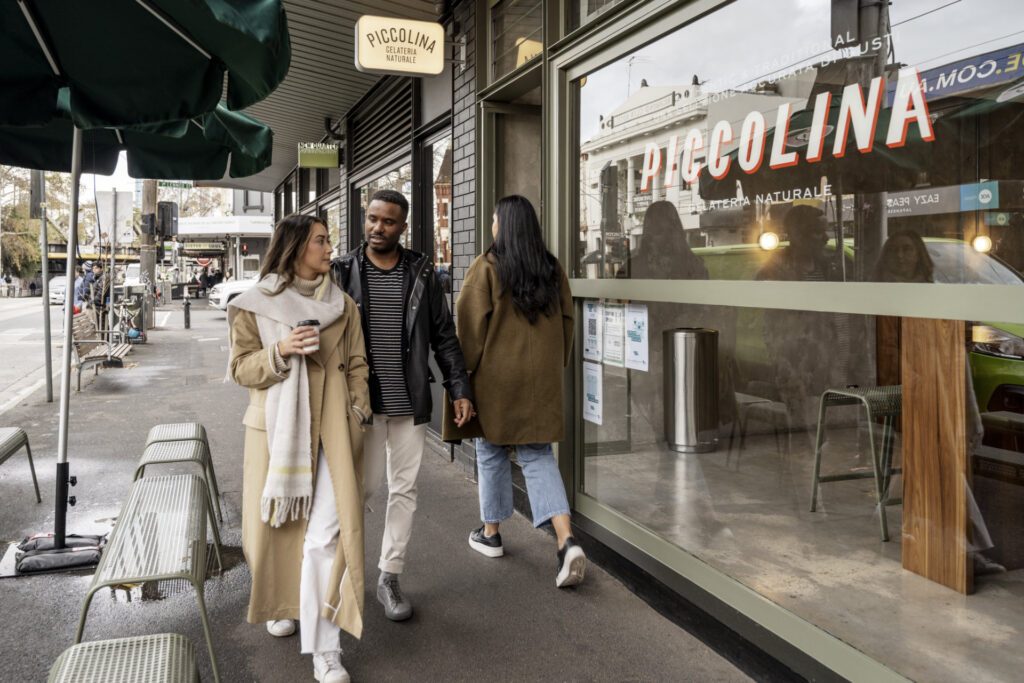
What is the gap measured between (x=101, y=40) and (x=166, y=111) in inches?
17.3

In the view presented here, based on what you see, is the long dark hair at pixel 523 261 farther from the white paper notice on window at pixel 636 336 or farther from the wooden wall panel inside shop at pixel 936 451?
the wooden wall panel inside shop at pixel 936 451

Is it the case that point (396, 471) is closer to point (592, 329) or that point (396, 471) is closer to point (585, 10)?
point (592, 329)

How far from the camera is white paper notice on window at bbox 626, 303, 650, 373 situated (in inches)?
169

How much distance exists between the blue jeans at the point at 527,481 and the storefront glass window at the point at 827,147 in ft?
3.74

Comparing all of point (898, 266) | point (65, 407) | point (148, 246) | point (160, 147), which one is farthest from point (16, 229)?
point (898, 266)

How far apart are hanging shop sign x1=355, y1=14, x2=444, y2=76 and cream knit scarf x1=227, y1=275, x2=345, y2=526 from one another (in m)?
3.14

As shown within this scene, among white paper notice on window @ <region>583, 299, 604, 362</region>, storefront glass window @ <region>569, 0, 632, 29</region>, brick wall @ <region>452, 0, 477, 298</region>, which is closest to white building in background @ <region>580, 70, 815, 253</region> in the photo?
white paper notice on window @ <region>583, 299, 604, 362</region>

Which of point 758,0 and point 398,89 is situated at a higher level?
point 398,89

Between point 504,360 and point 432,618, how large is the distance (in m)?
1.28

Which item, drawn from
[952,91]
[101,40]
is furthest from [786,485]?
[101,40]

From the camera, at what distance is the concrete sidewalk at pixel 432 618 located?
3.18 m

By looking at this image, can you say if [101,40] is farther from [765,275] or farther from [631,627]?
[631,627]

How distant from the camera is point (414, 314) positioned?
3.66m

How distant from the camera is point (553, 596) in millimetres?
3902
